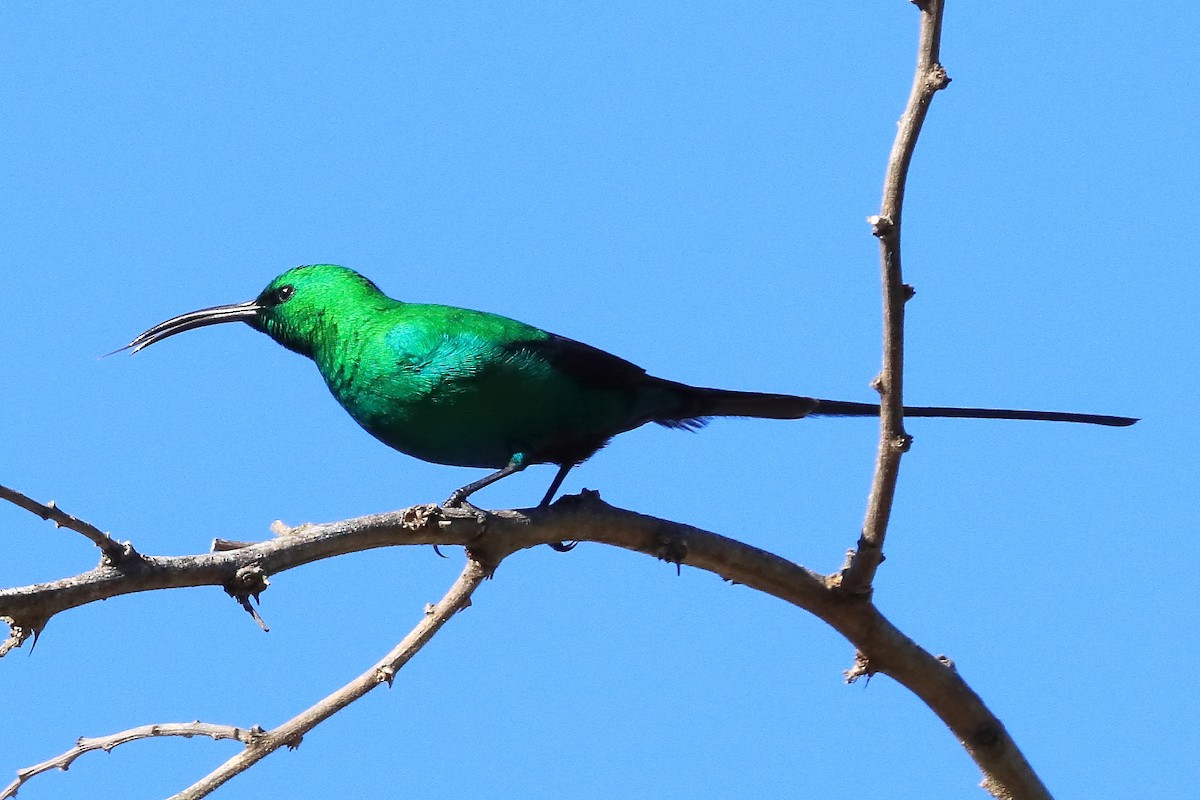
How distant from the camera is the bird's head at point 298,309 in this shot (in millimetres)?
5914

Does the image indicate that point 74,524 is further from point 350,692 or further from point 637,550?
point 637,550

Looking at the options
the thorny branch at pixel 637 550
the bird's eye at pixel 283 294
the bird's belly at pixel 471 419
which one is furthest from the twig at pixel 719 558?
the bird's eye at pixel 283 294

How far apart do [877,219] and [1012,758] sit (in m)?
2.16

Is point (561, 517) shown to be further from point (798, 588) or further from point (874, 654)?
point (874, 654)

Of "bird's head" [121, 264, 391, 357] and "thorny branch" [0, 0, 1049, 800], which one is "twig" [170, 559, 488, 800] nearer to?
"thorny branch" [0, 0, 1049, 800]

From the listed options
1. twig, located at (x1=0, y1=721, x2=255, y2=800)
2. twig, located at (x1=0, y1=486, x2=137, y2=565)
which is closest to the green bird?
twig, located at (x1=0, y1=721, x2=255, y2=800)

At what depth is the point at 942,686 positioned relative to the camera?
4750mm

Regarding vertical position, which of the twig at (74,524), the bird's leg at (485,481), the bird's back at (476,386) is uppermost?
the bird's back at (476,386)

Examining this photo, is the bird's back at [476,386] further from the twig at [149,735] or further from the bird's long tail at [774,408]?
the twig at [149,735]

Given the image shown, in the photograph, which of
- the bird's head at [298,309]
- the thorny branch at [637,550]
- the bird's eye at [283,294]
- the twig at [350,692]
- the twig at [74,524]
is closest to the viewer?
the twig at [74,524]

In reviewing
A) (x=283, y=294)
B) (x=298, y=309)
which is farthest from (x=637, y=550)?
(x=283, y=294)

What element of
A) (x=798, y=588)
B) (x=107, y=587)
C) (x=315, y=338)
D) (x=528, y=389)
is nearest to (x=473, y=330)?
(x=528, y=389)

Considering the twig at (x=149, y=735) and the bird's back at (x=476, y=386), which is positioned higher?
the bird's back at (x=476, y=386)

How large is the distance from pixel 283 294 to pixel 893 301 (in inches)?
127
